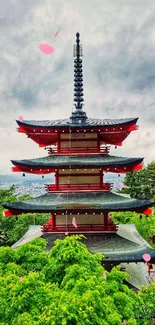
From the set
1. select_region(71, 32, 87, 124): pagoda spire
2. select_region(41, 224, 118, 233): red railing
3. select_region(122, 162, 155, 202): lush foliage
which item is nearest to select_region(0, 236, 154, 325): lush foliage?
select_region(41, 224, 118, 233): red railing

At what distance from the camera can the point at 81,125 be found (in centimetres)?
2170

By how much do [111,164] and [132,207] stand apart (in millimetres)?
2637

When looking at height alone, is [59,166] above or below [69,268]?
above

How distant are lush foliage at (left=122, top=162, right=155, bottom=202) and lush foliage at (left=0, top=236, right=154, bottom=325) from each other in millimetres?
51109

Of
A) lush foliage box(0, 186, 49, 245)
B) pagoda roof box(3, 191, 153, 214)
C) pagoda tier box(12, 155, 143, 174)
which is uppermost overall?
pagoda tier box(12, 155, 143, 174)

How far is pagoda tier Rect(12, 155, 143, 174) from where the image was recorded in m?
20.8

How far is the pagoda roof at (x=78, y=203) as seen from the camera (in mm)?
19906

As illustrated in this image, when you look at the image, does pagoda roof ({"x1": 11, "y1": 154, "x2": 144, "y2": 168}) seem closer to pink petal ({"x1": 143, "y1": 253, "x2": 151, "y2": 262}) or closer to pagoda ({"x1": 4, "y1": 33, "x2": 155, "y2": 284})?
pagoda ({"x1": 4, "y1": 33, "x2": 155, "y2": 284})

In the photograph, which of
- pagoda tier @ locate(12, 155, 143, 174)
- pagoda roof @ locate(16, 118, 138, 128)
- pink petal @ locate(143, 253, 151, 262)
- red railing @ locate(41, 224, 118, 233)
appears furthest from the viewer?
pagoda roof @ locate(16, 118, 138, 128)

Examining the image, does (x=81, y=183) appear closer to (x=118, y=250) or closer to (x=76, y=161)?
(x=76, y=161)

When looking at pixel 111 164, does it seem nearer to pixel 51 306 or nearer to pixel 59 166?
pixel 59 166

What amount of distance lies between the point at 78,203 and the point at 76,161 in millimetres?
2459

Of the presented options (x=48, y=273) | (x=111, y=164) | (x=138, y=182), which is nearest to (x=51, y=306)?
(x=48, y=273)

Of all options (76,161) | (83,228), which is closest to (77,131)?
(76,161)
